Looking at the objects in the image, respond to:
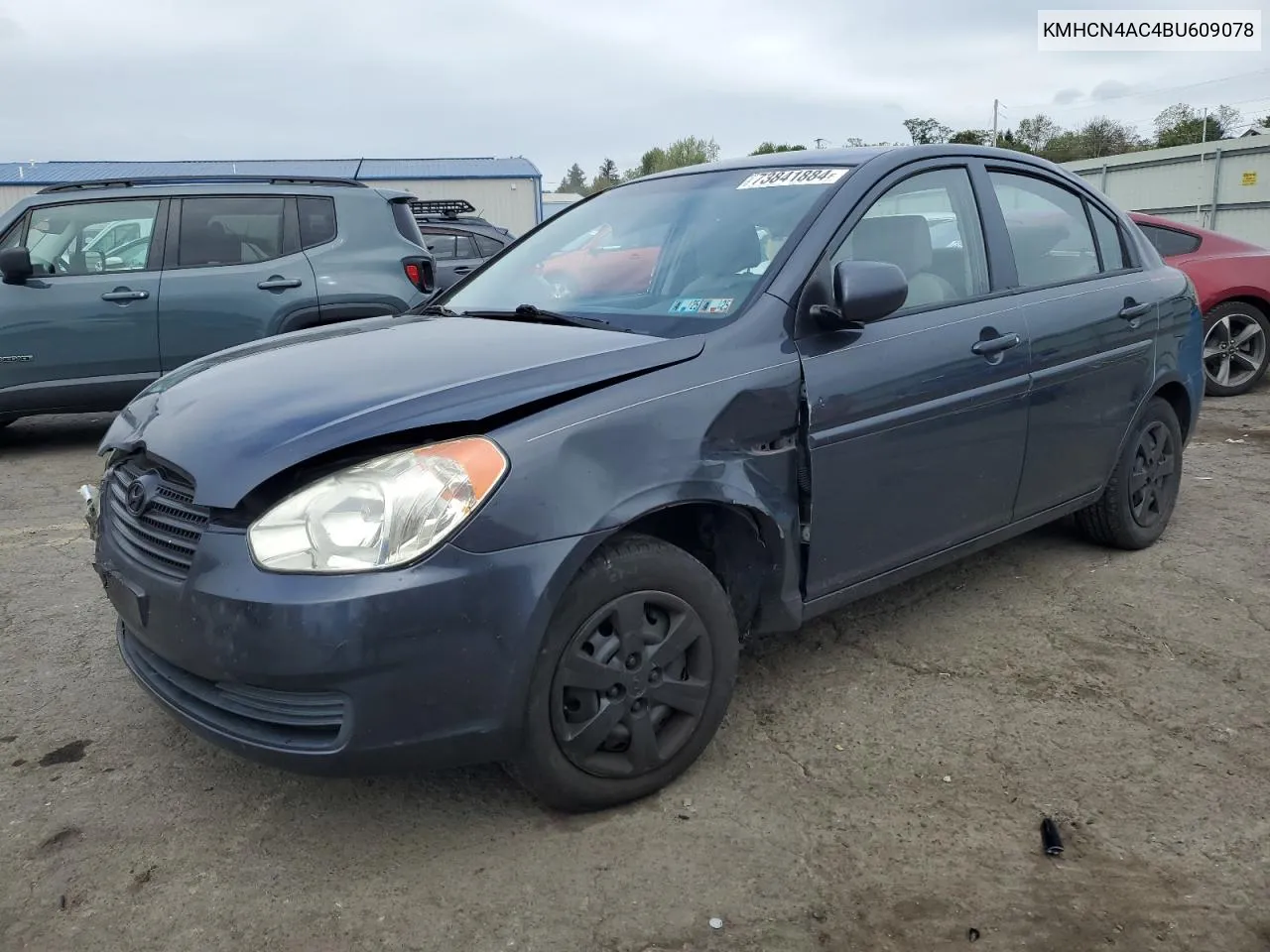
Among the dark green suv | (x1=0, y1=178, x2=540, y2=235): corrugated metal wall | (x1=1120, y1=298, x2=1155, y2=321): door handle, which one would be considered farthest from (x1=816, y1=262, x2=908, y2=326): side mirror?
(x1=0, y1=178, x2=540, y2=235): corrugated metal wall

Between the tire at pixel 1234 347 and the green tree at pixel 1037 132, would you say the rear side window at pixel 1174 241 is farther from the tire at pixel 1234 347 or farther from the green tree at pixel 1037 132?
the green tree at pixel 1037 132

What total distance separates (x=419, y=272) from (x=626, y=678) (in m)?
5.65

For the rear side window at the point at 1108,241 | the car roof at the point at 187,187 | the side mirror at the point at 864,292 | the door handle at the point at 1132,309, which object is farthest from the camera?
the car roof at the point at 187,187

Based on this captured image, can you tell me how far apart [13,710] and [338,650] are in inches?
67.4

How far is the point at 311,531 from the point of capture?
216 cm

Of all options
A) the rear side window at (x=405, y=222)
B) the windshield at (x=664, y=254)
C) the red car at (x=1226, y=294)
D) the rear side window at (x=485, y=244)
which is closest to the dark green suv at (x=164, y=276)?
the rear side window at (x=405, y=222)

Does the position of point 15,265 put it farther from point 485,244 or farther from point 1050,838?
point 485,244

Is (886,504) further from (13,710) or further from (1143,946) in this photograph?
(13,710)

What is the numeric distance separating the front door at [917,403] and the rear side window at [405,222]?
5047 millimetres

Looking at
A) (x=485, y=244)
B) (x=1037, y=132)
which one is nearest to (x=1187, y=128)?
(x=1037, y=132)

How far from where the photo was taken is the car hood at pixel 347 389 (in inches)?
88.3

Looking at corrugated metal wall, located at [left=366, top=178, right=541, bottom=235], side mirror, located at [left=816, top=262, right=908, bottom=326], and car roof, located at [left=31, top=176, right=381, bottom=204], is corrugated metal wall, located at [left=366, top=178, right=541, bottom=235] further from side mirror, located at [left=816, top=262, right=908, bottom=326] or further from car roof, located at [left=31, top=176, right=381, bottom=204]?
side mirror, located at [left=816, top=262, right=908, bottom=326]

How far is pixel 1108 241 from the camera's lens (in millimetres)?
4258

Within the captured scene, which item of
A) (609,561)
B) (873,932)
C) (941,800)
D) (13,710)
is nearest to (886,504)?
(941,800)
